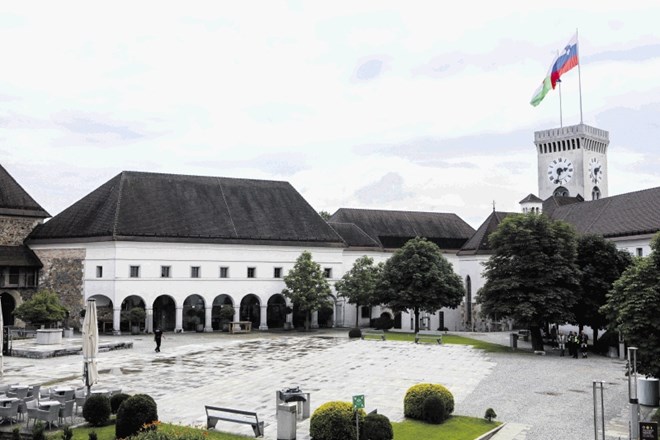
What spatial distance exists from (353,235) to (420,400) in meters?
49.8

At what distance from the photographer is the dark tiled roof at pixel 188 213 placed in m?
56.0

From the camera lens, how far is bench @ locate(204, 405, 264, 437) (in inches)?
752

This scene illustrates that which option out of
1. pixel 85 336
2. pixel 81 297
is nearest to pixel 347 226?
pixel 81 297

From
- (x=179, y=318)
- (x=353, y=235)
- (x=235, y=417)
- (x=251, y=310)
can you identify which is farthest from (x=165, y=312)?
(x=235, y=417)

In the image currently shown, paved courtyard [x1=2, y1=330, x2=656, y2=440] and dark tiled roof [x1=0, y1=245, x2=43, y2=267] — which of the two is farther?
dark tiled roof [x1=0, y1=245, x2=43, y2=267]

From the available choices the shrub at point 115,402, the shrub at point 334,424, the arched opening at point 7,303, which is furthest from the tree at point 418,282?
the shrub at point 334,424

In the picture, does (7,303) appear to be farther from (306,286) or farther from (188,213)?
(306,286)

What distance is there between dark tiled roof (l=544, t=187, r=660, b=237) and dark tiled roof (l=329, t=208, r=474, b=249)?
1628 centimetres

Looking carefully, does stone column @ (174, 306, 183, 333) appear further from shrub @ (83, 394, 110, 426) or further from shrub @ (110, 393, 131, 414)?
shrub @ (83, 394, 110, 426)

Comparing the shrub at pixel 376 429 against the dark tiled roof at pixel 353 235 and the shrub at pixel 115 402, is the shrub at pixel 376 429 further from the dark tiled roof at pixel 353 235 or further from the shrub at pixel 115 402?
the dark tiled roof at pixel 353 235

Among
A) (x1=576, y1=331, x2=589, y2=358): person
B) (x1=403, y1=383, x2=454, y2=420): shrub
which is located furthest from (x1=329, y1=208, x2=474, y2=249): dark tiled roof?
(x1=403, y1=383, x2=454, y2=420): shrub

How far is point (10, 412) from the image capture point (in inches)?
790

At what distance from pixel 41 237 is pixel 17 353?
71.3ft

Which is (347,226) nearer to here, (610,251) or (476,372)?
(610,251)
